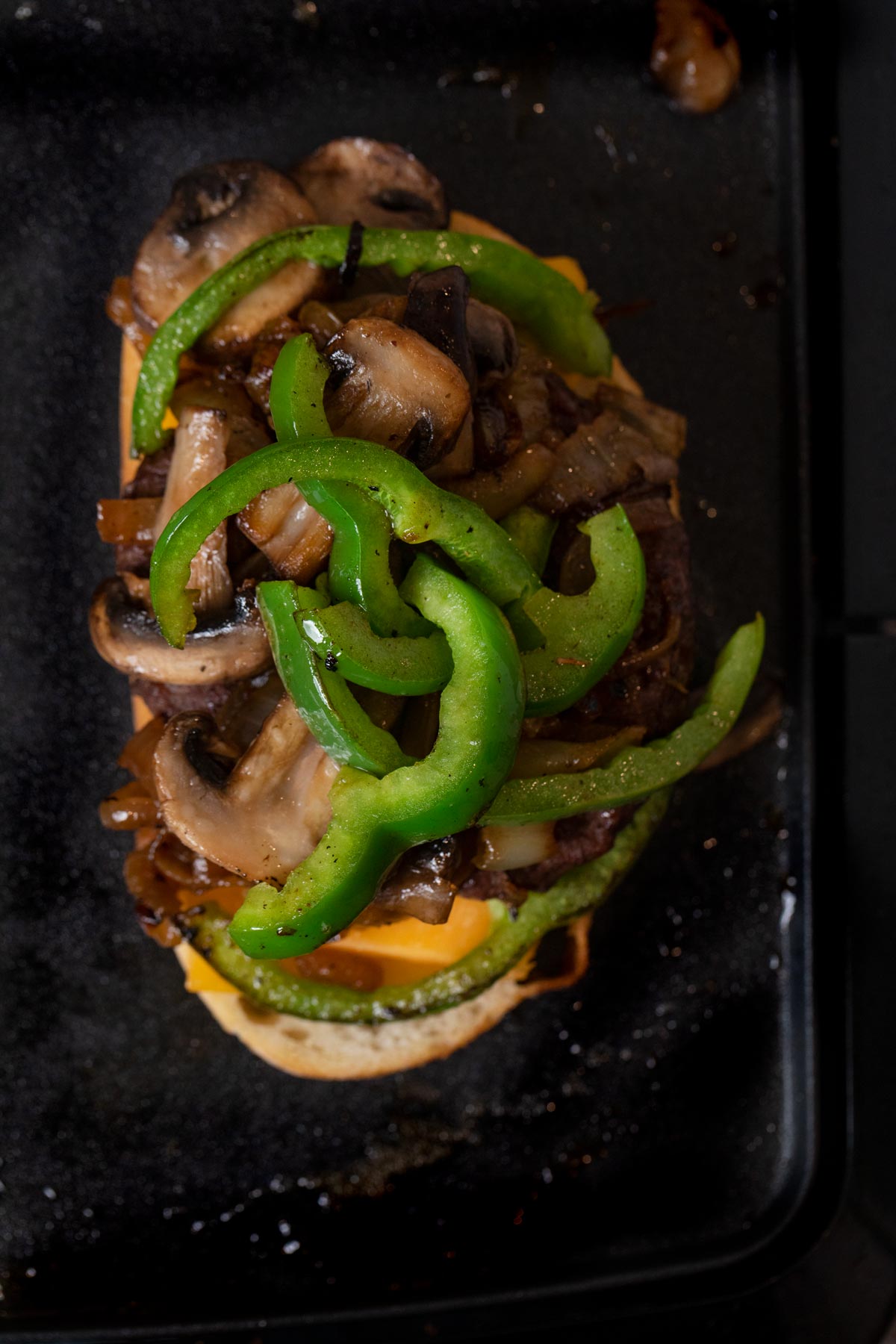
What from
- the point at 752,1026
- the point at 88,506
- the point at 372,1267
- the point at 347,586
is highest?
the point at 347,586

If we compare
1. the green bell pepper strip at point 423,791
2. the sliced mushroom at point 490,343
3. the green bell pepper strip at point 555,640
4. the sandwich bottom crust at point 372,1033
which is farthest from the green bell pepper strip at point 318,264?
the sandwich bottom crust at point 372,1033

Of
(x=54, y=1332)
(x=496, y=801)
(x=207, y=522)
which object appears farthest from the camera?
(x=54, y=1332)

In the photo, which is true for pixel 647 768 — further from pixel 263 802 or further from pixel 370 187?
pixel 370 187

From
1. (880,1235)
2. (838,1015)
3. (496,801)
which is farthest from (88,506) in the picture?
(880,1235)

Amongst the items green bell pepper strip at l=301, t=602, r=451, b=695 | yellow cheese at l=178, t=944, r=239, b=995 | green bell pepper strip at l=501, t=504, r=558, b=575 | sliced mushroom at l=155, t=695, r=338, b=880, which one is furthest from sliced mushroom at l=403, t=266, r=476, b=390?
yellow cheese at l=178, t=944, r=239, b=995

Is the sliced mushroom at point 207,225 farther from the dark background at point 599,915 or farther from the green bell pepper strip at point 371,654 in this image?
the green bell pepper strip at point 371,654

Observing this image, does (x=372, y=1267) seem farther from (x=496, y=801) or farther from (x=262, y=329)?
(x=262, y=329)
